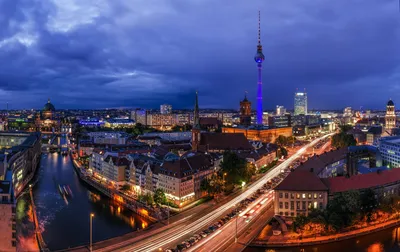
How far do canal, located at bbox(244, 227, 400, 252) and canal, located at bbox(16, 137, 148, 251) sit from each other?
10.2 metres

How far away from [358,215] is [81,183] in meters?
27.5

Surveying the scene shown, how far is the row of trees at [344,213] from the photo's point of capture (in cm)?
2250

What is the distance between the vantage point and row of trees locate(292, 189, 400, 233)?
22.5 meters

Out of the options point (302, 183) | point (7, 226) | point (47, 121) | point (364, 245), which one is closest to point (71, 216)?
point (7, 226)

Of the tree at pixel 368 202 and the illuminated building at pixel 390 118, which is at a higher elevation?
the illuminated building at pixel 390 118

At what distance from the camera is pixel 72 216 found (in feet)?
90.8

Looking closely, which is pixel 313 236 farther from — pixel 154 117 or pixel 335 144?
pixel 154 117

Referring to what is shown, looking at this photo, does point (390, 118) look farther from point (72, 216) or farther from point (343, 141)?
point (72, 216)

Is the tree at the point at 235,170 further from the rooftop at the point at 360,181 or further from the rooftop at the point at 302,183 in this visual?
the rooftop at the point at 360,181

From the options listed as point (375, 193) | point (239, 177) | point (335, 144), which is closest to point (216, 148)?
point (239, 177)

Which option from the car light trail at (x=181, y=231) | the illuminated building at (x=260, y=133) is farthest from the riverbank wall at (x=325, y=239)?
the illuminated building at (x=260, y=133)

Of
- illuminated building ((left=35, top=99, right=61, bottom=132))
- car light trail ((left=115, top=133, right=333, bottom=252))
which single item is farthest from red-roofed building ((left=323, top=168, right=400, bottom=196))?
illuminated building ((left=35, top=99, right=61, bottom=132))

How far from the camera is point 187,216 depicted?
2536cm

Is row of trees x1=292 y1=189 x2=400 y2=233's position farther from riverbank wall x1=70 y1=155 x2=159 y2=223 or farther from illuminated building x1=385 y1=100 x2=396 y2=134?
illuminated building x1=385 y1=100 x2=396 y2=134
